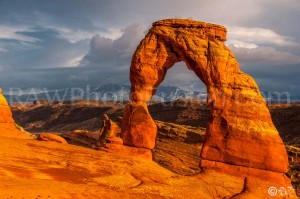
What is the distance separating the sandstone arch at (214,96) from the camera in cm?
2170

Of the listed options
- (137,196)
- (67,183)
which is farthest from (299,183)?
(67,183)

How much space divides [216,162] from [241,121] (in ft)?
9.76

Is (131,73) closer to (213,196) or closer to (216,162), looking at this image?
(216,162)

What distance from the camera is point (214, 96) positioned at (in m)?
22.8

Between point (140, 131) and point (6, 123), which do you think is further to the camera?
point (6, 123)
